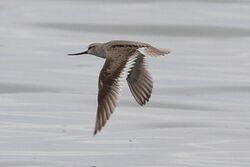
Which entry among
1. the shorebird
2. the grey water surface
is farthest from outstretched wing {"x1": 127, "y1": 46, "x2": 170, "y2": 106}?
the grey water surface

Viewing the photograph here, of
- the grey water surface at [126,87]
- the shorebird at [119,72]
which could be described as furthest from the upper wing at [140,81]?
the grey water surface at [126,87]

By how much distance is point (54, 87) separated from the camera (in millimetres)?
12391

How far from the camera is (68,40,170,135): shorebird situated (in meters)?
8.09

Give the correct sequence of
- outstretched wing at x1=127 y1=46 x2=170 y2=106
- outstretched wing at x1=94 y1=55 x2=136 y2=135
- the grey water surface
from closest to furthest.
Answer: outstretched wing at x1=94 y1=55 x2=136 y2=135 < outstretched wing at x1=127 y1=46 x2=170 y2=106 < the grey water surface

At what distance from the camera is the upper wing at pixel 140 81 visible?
8.90 meters

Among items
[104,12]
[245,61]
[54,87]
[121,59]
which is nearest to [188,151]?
[121,59]

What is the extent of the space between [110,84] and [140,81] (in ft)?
2.72

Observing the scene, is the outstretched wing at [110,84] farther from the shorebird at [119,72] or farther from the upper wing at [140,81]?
the upper wing at [140,81]

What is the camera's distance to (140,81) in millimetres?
8984

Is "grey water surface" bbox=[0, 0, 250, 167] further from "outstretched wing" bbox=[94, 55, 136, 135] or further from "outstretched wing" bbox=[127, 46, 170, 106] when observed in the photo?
"outstretched wing" bbox=[94, 55, 136, 135]

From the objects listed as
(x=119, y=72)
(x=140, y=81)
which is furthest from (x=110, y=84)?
(x=140, y=81)

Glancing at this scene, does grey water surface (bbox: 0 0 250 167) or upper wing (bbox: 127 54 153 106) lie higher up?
upper wing (bbox: 127 54 153 106)

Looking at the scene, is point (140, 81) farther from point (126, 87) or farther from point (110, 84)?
point (126, 87)

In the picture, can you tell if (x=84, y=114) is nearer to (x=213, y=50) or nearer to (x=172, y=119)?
(x=172, y=119)
